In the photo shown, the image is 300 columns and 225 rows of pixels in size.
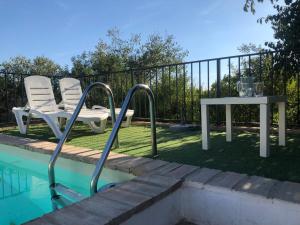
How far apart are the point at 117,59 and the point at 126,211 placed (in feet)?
51.9

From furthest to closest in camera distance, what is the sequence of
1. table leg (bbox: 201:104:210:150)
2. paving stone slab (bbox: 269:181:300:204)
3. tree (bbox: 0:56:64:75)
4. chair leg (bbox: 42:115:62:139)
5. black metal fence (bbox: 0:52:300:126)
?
tree (bbox: 0:56:64:75) < black metal fence (bbox: 0:52:300:126) < chair leg (bbox: 42:115:62:139) < table leg (bbox: 201:104:210:150) < paving stone slab (bbox: 269:181:300:204)

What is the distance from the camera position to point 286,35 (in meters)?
3.99

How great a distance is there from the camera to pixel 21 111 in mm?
4809

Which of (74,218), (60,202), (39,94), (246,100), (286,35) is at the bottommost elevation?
(60,202)

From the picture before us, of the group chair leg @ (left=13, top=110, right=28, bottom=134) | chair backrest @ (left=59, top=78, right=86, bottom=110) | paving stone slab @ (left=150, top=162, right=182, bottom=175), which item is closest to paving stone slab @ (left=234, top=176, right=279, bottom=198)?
paving stone slab @ (left=150, top=162, right=182, bottom=175)

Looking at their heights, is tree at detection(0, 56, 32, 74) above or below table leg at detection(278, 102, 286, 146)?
above

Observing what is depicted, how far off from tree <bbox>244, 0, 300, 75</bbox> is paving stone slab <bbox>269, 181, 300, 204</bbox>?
266 cm

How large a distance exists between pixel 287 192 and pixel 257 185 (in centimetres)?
18

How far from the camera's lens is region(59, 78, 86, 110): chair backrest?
558 cm

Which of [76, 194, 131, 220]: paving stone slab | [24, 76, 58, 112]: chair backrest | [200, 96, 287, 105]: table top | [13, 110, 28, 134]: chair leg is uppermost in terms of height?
[24, 76, 58, 112]: chair backrest

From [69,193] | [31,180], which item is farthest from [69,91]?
[69,193]

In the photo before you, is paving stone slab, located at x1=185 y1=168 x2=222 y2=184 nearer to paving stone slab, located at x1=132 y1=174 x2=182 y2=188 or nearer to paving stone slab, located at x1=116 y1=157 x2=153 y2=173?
paving stone slab, located at x1=132 y1=174 x2=182 y2=188

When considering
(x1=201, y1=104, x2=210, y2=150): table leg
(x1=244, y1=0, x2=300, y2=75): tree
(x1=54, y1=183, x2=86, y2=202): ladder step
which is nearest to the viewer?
(x1=54, y1=183, x2=86, y2=202): ladder step

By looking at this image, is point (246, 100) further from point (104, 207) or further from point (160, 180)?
point (104, 207)
